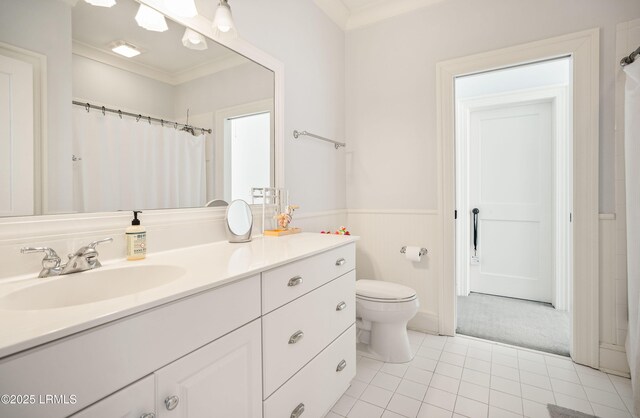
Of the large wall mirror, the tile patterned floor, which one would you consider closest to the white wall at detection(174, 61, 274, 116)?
the large wall mirror

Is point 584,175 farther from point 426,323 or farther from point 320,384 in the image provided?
point 320,384

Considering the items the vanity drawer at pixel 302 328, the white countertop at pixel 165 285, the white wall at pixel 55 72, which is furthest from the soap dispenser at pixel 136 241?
the vanity drawer at pixel 302 328

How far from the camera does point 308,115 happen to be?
2.31 m

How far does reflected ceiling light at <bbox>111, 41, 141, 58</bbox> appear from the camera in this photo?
1190 millimetres

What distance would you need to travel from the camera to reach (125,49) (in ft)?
4.00

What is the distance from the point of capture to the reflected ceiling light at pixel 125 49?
1.19m

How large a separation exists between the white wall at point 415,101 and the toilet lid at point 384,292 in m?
0.47

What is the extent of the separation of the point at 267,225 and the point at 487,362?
1674mm

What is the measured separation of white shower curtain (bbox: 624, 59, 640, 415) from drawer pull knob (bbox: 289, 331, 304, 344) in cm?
167

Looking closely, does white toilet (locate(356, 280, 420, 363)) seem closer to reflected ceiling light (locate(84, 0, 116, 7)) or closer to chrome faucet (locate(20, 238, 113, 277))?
chrome faucet (locate(20, 238, 113, 277))

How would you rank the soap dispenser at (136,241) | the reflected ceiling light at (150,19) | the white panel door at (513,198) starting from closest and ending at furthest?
the soap dispenser at (136,241) < the reflected ceiling light at (150,19) < the white panel door at (513,198)

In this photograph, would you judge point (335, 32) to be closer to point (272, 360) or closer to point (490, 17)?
point (490, 17)

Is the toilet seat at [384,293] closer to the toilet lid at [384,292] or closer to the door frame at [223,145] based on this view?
the toilet lid at [384,292]

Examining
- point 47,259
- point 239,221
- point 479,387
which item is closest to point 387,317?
point 479,387
